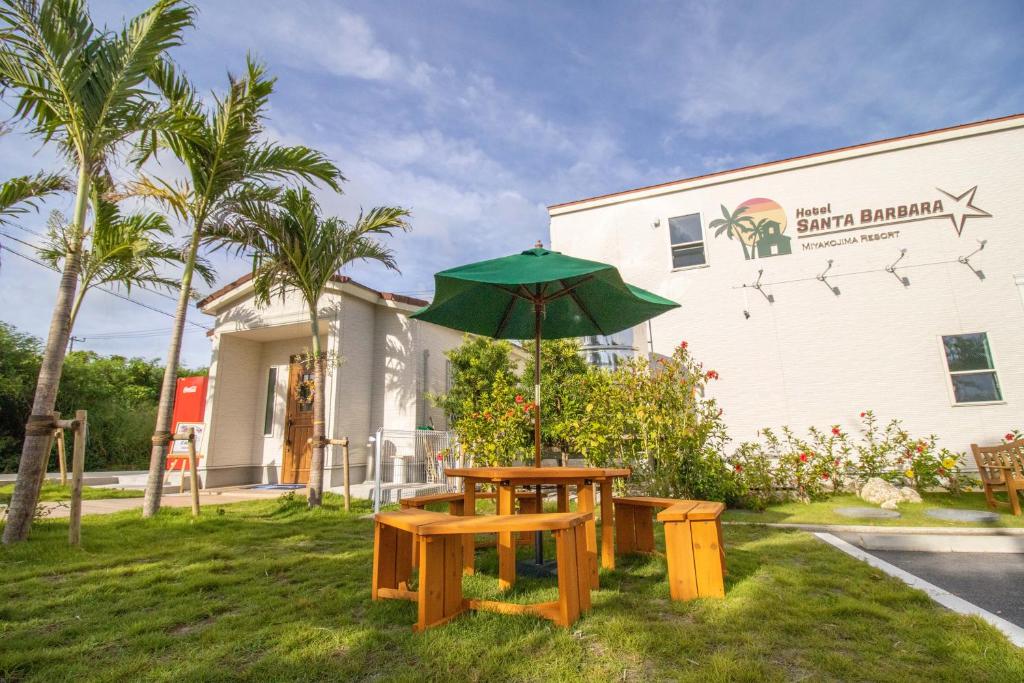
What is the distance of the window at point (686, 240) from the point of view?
31.3ft

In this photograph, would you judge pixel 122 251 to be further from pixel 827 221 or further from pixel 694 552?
pixel 827 221

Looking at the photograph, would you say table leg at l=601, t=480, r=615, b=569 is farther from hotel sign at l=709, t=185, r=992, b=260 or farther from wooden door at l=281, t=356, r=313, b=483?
wooden door at l=281, t=356, r=313, b=483

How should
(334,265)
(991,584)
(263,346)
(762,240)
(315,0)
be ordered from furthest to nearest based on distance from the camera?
(263,346) → (762,240) → (334,265) → (315,0) → (991,584)

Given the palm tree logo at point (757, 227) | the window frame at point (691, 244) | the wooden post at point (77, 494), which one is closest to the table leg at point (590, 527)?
the wooden post at point (77, 494)

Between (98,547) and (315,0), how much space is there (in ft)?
22.8

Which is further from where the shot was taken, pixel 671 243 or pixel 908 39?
pixel 671 243

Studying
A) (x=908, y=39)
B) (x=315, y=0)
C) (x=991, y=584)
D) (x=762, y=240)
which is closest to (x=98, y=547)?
(x=315, y=0)

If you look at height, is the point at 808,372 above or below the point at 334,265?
below

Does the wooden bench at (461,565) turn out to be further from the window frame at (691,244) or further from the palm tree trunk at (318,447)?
the window frame at (691,244)

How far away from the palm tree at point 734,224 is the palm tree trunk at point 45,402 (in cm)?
972

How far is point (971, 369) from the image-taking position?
25.8ft

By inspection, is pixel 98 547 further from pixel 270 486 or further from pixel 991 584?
pixel 991 584

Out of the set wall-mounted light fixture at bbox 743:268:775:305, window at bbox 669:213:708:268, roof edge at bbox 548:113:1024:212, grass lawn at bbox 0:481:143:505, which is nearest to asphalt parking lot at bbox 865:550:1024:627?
wall-mounted light fixture at bbox 743:268:775:305

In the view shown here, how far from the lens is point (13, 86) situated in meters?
4.71
